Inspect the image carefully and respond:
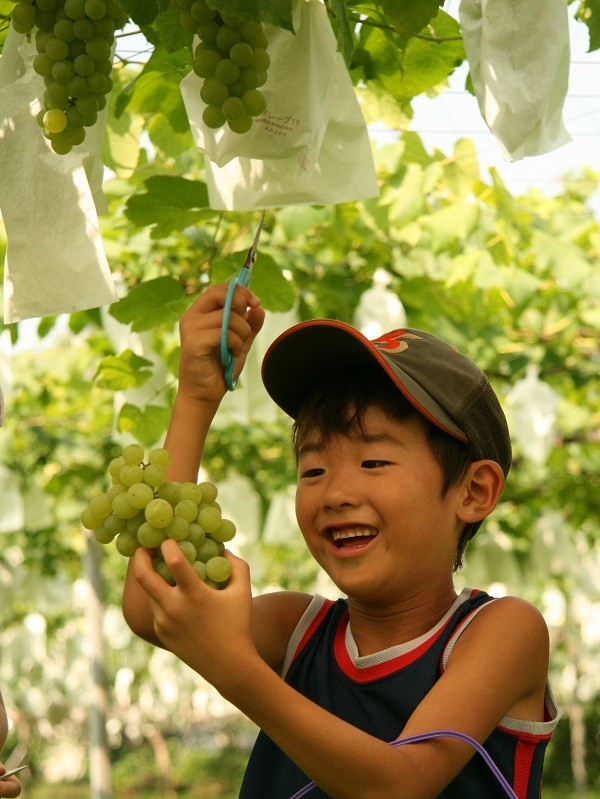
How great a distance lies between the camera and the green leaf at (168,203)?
2492mm

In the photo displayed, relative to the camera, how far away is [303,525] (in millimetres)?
1686

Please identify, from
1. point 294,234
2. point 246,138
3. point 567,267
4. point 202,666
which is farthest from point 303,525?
point 567,267

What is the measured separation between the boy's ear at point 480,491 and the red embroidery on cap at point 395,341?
8.2 inches

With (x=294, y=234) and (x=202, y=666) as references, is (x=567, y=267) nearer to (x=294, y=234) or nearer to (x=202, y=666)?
(x=294, y=234)

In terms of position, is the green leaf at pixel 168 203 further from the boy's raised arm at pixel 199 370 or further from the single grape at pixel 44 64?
the single grape at pixel 44 64

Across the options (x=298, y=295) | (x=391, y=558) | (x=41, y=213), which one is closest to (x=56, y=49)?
(x=41, y=213)

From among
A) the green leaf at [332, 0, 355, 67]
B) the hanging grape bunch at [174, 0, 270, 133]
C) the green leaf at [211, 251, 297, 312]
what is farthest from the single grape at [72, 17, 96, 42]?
the green leaf at [211, 251, 297, 312]

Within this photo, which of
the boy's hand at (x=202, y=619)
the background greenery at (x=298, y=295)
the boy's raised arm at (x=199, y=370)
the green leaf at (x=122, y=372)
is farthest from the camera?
the green leaf at (x=122, y=372)

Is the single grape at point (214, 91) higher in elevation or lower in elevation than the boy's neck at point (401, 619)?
higher

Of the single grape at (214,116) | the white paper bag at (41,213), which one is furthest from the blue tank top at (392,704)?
the single grape at (214,116)

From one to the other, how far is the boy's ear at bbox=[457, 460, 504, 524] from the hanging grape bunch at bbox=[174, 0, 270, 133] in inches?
24.7

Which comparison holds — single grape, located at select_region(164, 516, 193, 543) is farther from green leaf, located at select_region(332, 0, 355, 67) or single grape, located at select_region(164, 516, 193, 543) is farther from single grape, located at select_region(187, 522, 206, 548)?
green leaf, located at select_region(332, 0, 355, 67)

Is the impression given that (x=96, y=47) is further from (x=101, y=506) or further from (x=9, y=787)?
(x=9, y=787)

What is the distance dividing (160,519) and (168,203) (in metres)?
1.37
